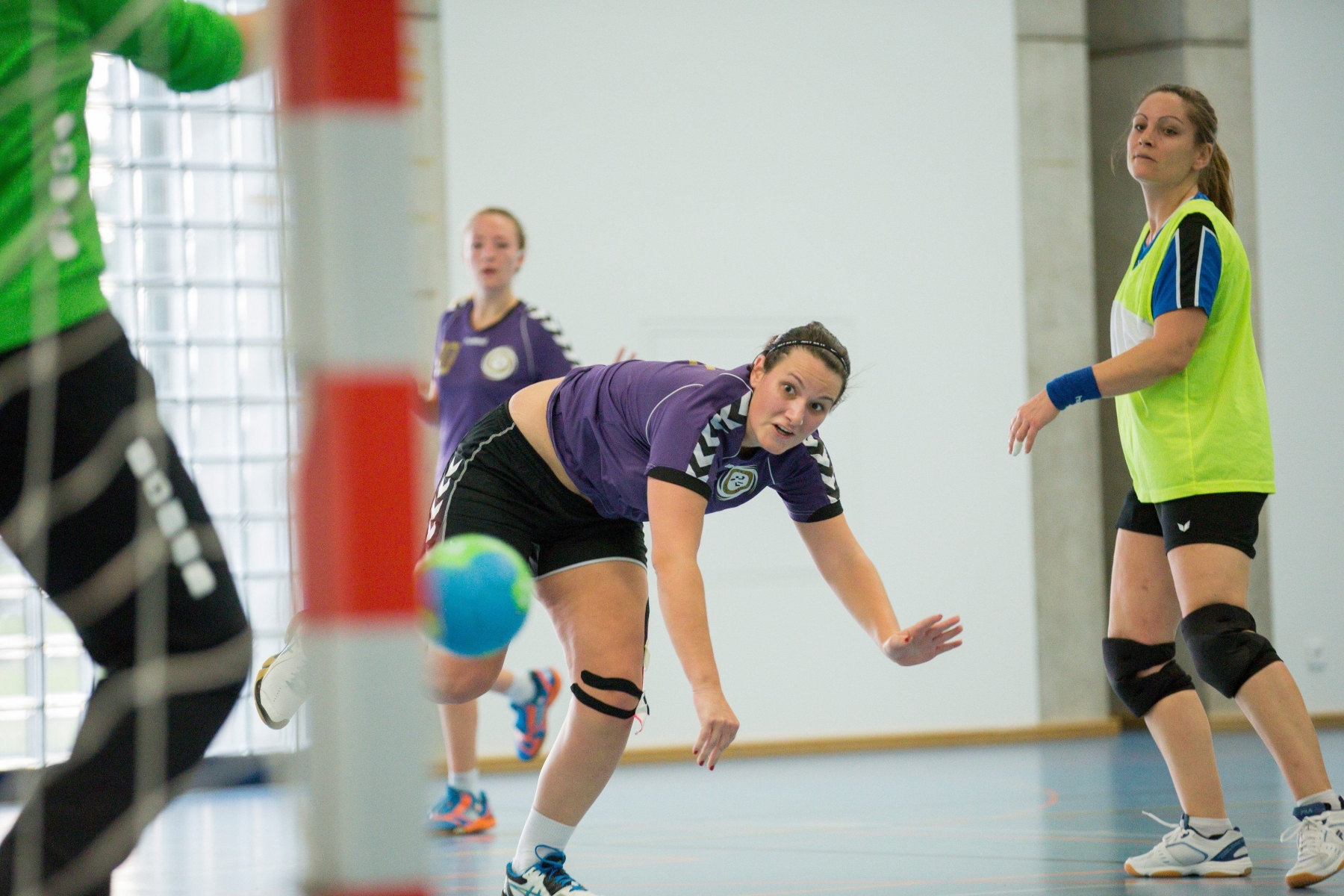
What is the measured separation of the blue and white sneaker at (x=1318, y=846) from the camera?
2.95 meters

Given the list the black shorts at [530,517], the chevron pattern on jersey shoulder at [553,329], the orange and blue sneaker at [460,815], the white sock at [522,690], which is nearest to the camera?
the black shorts at [530,517]

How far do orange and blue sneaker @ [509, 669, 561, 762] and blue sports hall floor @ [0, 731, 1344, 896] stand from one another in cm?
29

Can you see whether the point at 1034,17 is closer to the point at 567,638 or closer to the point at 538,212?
the point at 538,212

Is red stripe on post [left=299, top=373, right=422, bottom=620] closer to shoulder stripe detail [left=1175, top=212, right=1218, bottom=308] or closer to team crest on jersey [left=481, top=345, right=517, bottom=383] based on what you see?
shoulder stripe detail [left=1175, top=212, right=1218, bottom=308]

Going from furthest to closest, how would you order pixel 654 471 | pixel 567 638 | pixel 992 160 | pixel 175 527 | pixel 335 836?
pixel 992 160, pixel 567 638, pixel 654 471, pixel 175 527, pixel 335 836

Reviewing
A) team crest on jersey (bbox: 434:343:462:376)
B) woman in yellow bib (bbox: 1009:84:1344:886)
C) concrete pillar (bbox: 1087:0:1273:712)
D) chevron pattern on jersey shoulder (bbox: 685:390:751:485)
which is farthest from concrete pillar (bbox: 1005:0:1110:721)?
chevron pattern on jersey shoulder (bbox: 685:390:751:485)

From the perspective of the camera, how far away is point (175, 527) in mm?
1626

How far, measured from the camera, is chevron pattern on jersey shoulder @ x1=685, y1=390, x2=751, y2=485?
2648 mm

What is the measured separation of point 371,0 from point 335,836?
604 mm

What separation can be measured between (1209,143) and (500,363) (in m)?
2.32

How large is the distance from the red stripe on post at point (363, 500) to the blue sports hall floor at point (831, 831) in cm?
137

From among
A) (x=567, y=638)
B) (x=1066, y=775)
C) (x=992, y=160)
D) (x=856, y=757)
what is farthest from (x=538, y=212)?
(x=567, y=638)

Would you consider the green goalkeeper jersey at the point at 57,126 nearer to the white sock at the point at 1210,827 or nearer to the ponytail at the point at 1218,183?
the ponytail at the point at 1218,183

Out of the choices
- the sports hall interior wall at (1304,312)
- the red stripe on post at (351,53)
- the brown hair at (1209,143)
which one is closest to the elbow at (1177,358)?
the brown hair at (1209,143)
